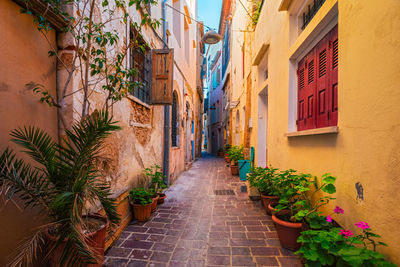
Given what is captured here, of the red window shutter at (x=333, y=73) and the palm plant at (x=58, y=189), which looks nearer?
the palm plant at (x=58, y=189)

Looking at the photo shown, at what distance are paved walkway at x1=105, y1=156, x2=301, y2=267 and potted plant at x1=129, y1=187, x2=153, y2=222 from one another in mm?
150

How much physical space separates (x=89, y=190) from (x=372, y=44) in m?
2.42

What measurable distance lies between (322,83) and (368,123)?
1121mm

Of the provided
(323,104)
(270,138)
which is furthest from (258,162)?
(323,104)

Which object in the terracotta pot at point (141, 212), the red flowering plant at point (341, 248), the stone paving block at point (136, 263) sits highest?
the red flowering plant at point (341, 248)

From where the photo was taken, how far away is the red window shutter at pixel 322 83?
2.37 metres

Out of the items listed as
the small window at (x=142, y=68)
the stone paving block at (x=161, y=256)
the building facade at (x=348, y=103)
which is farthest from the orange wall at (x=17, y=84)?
the building facade at (x=348, y=103)

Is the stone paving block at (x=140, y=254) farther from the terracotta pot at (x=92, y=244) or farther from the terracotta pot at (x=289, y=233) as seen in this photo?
the terracotta pot at (x=289, y=233)

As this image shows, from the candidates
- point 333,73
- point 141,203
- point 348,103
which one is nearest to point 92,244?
point 141,203

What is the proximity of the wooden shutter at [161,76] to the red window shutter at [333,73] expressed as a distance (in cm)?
305

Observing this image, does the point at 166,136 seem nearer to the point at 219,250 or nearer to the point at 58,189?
the point at 219,250

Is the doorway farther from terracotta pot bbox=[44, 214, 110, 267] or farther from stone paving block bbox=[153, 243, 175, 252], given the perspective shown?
terracotta pot bbox=[44, 214, 110, 267]

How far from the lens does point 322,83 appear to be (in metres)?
2.47

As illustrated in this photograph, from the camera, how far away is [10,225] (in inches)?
62.3
